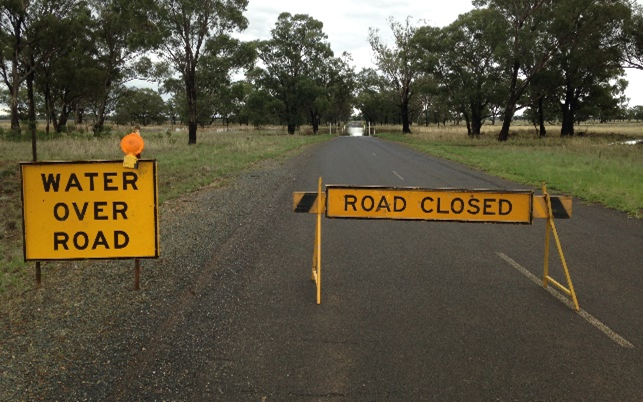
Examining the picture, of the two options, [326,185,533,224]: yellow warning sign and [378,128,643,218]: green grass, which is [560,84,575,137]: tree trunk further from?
[326,185,533,224]: yellow warning sign

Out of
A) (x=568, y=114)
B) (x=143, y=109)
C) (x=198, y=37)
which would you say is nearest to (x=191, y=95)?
(x=198, y=37)

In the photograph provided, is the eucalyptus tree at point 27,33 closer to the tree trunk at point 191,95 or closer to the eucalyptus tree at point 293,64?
the tree trunk at point 191,95

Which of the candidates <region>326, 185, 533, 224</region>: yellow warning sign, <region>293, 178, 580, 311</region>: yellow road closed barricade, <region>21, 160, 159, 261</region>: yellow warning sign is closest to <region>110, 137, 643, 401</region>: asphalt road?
<region>293, 178, 580, 311</region>: yellow road closed barricade

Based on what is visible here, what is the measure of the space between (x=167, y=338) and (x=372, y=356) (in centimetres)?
179

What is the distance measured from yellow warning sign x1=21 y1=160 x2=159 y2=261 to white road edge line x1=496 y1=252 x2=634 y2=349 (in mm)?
4660

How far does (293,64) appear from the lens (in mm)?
59438

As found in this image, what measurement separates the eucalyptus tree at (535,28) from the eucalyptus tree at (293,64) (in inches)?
1100

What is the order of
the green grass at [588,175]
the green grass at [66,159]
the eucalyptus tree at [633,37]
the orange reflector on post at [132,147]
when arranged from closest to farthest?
1. the orange reflector on post at [132,147]
2. the green grass at [66,159]
3. the green grass at [588,175]
4. the eucalyptus tree at [633,37]

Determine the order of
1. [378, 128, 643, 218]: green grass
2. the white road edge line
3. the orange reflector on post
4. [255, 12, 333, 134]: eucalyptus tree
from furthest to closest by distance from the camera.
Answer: [255, 12, 333, 134]: eucalyptus tree < [378, 128, 643, 218]: green grass < the orange reflector on post < the white road edge line

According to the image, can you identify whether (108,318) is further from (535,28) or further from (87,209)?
(535,28)

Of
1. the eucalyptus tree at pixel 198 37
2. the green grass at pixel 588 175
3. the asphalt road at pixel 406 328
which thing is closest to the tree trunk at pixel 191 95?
the eucalyptus tree at pixel 198 37

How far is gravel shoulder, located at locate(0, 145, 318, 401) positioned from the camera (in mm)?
3180

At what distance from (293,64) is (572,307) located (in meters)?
58.6

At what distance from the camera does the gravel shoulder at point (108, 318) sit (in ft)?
10.4
